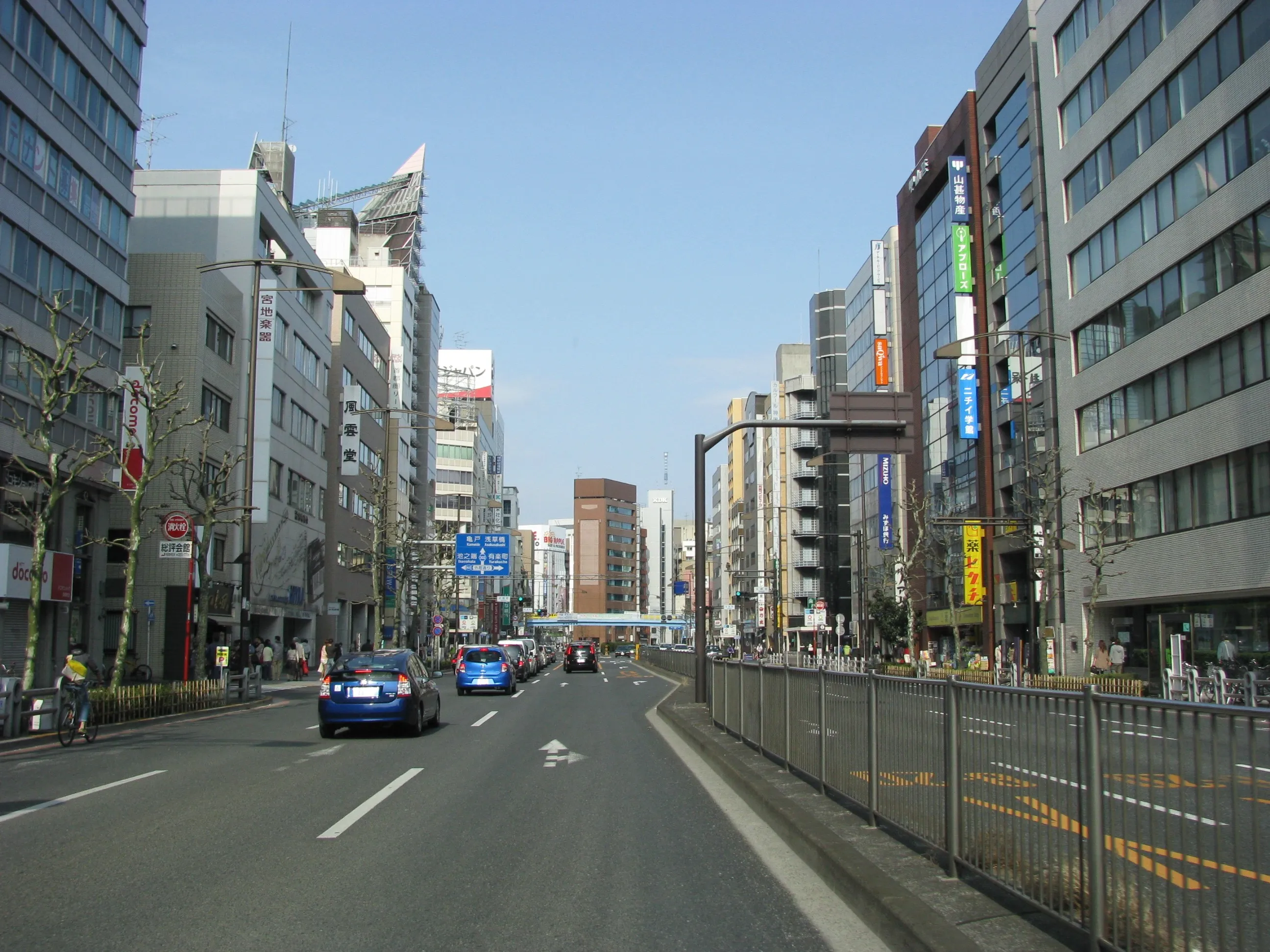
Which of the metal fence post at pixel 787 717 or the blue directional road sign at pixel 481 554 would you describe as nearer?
the metal fence post at pixel 787 717

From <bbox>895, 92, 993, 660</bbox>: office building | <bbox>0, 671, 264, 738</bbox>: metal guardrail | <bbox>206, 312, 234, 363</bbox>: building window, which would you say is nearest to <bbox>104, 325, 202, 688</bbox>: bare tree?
<bbox>0, 671, 264, 738</bbox>: metal guardrail

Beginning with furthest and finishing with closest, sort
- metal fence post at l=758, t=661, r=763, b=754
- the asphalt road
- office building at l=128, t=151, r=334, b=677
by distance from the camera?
office building at l=128, t=151, r=334, b=677 → metal fence post at l=758, t=661, r=763, b=754 → the asphalt road

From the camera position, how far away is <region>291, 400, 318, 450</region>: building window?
55.7 m

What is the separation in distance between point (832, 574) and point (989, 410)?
43.8 m

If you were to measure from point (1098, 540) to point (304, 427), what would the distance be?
39.4 m

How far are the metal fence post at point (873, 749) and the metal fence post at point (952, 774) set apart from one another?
5.16 ft

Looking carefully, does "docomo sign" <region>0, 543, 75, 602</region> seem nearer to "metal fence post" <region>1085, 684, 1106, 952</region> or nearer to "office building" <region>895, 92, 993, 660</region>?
"metal fence post" <region>1085, 684, 1106, 952</region>

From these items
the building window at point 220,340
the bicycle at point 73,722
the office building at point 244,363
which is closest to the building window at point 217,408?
the office building at point 244,363

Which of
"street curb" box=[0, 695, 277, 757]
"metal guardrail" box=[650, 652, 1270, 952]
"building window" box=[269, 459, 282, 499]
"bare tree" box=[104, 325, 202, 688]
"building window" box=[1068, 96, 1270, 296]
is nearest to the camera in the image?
"metal guardrail" box=[650, 652, 1270, 952]

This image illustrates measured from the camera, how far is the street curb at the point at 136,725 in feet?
57.6

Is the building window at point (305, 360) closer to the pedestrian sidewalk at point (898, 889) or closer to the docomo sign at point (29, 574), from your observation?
the docomo sign at point (29, 574)

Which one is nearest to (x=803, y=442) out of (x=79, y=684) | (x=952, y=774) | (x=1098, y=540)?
(x=1098, y=540)

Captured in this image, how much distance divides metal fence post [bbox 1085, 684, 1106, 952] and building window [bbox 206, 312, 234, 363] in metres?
43.5

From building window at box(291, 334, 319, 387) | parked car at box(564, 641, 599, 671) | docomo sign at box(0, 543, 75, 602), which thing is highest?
building window at box(291, 334, 319, 387)
